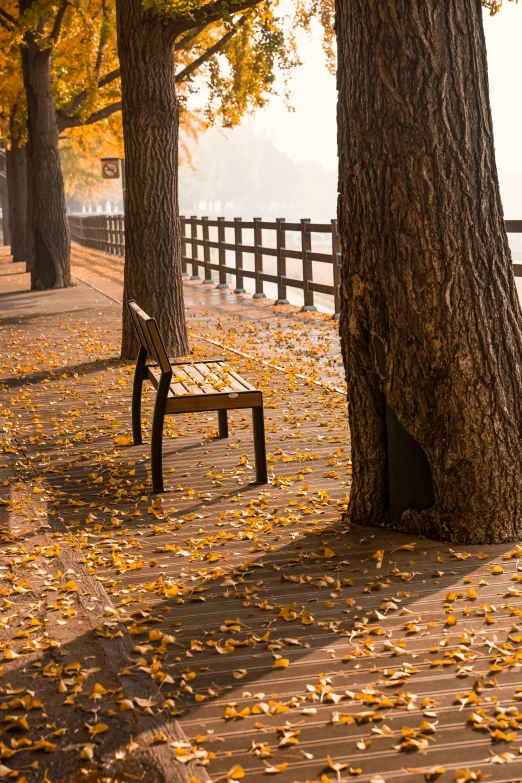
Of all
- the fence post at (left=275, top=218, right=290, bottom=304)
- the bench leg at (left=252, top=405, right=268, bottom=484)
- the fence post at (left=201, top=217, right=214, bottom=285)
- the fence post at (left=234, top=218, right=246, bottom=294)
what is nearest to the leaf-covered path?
the bench leg at (left=252, top=405, right=268, bottom=484)

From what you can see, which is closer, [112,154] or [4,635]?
[4,635]

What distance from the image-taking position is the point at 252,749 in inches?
129

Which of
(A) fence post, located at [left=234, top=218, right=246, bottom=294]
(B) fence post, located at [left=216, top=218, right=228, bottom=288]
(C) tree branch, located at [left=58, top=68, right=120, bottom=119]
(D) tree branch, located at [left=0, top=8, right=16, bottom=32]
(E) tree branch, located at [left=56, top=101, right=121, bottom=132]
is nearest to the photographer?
(D) tree branch, located at [left=0, top=8, right=16, bottom=32]

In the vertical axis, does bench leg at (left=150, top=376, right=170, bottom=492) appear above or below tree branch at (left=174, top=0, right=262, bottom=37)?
below

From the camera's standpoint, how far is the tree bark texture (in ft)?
94.2

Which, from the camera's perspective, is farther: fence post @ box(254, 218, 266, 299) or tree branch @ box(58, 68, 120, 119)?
tree branch @ box(58, 68, 120, 119)

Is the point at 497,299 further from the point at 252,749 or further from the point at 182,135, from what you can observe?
the point at 182,135

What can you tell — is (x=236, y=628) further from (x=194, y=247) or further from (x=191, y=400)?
(x=194, y=247)

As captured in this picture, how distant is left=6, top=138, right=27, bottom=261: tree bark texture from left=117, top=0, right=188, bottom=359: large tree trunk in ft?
56.6

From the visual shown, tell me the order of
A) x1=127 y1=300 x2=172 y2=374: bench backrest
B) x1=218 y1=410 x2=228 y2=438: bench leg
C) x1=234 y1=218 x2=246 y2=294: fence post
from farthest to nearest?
x1=234 y1=218 x2=246 y2=294: fence post, x1=218 y1=410 x2=228 y2=438: bench leg, x1=127 y1=300 x2=172 y2=374: bench backrest

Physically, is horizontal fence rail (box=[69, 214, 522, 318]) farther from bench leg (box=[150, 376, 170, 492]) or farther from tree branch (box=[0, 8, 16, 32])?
tree branch (box=[0, 8, 16, 32])

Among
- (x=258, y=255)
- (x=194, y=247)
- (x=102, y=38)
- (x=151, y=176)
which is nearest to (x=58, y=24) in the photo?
(x=102, y=38)

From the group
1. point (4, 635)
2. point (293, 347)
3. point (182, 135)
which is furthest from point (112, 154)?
point (4, 635)

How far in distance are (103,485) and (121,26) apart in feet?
21.0
